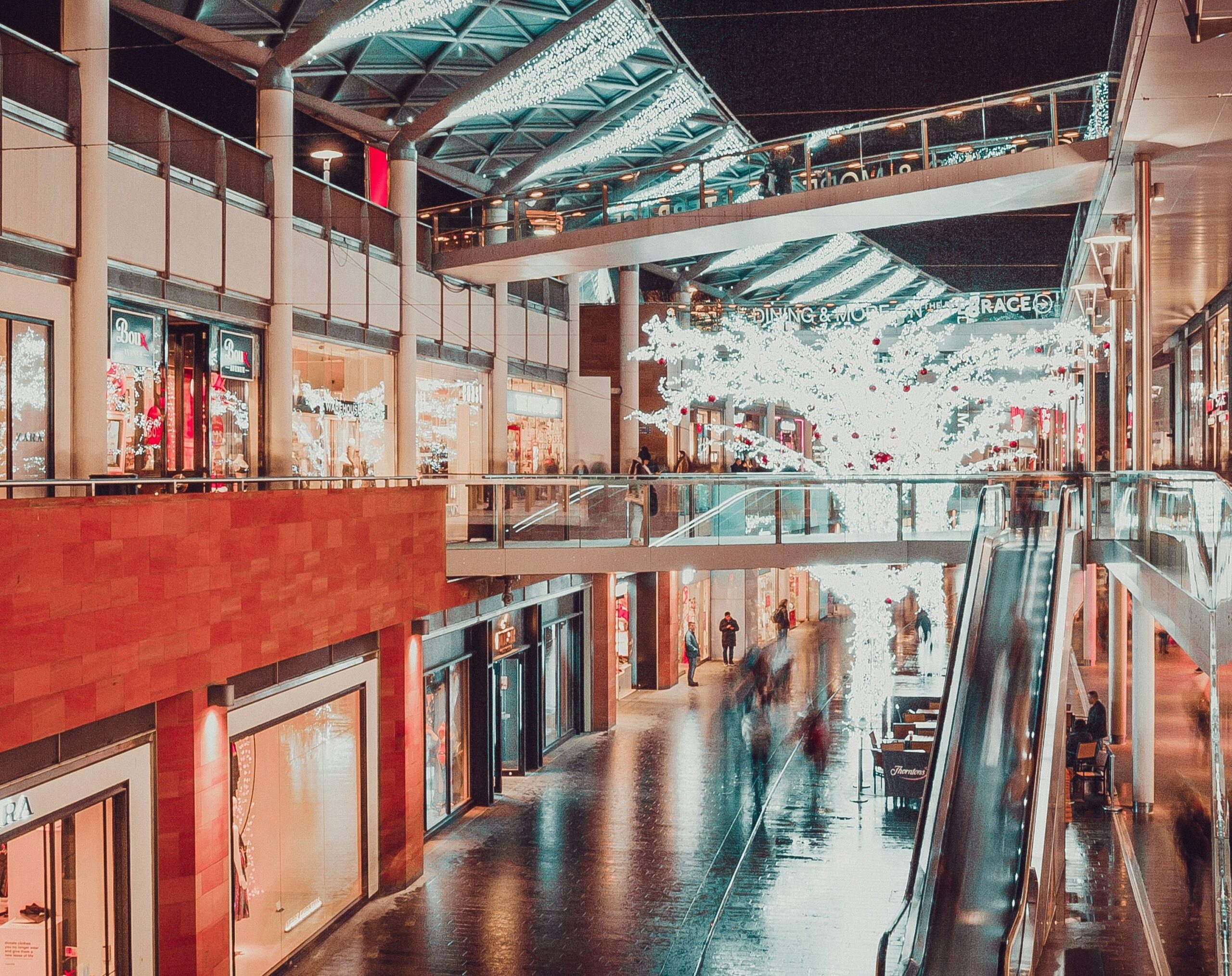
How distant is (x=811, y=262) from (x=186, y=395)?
85.0 feet

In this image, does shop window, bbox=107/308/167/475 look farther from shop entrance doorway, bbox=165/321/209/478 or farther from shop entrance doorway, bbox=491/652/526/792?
shop entrance doorway, bbox=491/652/526/792

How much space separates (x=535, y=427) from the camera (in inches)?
1054

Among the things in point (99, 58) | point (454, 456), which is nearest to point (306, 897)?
point (99, 58)

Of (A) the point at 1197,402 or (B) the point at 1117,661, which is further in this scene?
(A) the point at 1197,402

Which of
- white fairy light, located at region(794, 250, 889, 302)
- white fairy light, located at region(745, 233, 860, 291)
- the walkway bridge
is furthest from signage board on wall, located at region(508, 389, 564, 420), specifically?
white fairy light, located at region(794, 250, 889, 302)

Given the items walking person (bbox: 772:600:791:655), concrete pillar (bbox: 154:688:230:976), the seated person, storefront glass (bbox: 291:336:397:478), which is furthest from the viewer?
walking person (bbox: 772:600:791:655)

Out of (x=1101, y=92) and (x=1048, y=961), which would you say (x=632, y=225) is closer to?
(x=1101, y=92)

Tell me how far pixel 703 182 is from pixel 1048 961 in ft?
41.0

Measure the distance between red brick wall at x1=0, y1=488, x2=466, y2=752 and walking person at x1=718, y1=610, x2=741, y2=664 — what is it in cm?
2027

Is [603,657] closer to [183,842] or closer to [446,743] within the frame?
[446,743]

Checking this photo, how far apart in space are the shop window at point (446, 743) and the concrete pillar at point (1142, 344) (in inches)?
395

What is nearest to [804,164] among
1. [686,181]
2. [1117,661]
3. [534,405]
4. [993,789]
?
[686,181]

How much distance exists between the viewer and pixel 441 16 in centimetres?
1716

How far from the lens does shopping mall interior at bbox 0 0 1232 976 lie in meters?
9.77
